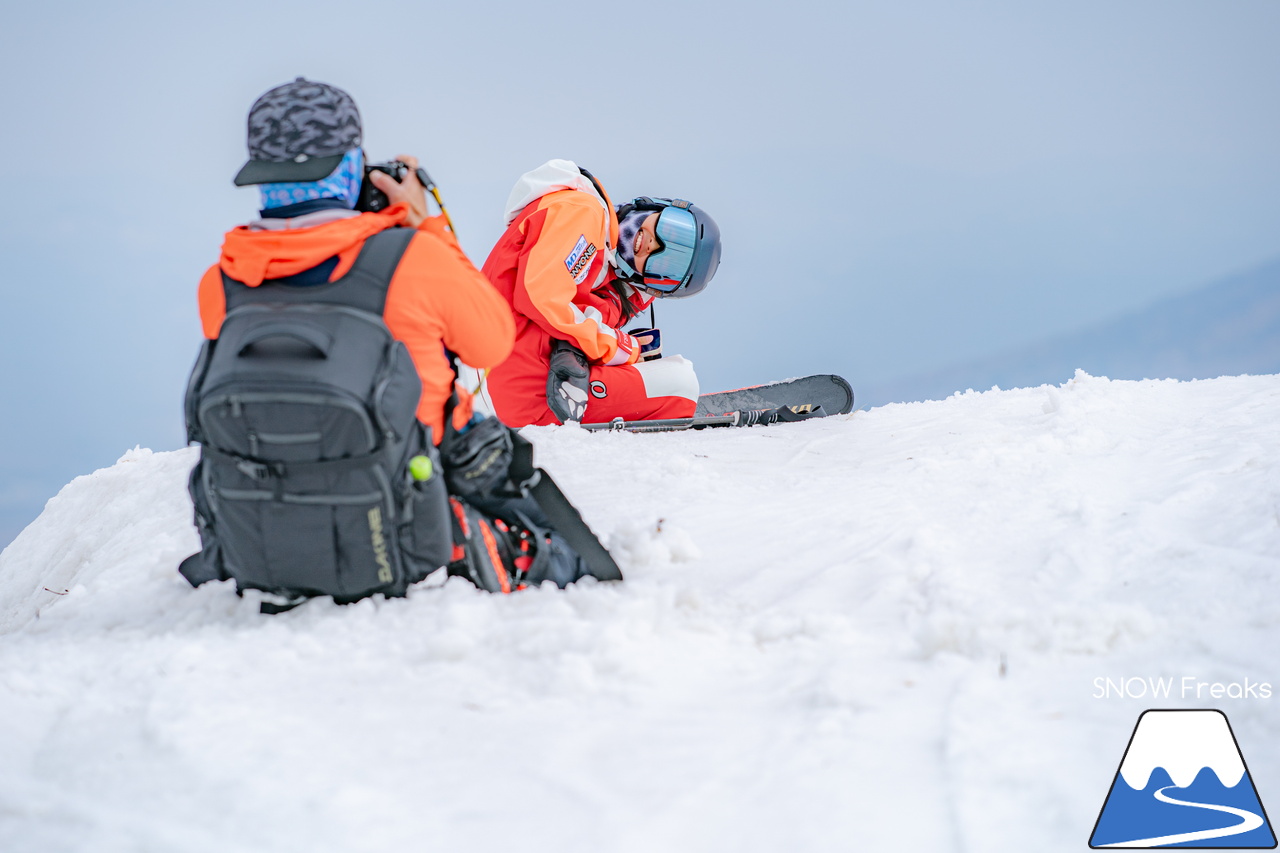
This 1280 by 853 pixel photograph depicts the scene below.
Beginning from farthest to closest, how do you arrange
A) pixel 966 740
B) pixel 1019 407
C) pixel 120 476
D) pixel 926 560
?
pixel 120 476 < pixel 1019 407 < pixel 926 560 < pixel 966 740

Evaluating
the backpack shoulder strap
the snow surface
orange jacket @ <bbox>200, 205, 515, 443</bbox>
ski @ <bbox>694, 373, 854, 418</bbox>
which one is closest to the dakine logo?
the snow surface

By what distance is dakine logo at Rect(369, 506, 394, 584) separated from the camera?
2014mm

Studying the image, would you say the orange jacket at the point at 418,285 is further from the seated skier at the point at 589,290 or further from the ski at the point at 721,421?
the ski at the point at 721,421

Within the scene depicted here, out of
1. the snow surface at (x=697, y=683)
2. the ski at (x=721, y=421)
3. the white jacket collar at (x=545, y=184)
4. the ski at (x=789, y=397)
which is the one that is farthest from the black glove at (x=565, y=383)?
the snow surface at (x=697, y=683)

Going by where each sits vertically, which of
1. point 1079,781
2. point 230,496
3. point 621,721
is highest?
point 230,496

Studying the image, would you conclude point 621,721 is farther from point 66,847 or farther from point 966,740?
point 66,847

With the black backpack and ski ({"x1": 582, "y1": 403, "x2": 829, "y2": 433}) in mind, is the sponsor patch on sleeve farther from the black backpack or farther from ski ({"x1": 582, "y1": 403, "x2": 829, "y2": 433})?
the black backpack

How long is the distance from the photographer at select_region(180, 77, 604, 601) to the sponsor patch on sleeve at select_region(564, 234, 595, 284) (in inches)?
72.4

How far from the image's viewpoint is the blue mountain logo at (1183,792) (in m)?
1.45

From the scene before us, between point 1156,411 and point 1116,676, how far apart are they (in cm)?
267

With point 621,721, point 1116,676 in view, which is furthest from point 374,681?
point 1116,676

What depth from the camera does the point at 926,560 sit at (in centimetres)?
238

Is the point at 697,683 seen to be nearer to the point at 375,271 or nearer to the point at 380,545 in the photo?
the point at 380,545

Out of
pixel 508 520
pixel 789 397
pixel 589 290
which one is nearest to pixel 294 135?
pixel 508 520
